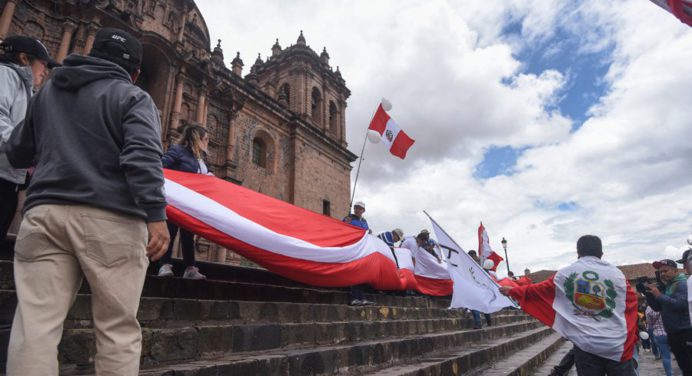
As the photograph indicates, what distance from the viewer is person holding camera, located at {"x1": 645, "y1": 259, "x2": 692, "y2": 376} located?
4465 millimetres

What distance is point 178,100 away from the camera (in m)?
13.9

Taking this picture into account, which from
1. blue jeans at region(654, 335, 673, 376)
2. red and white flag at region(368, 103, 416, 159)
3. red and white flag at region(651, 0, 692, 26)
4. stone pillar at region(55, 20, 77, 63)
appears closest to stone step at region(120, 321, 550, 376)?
blue jeans at region(654, 335, 673, 376)

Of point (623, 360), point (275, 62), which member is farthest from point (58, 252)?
point (275, 62)

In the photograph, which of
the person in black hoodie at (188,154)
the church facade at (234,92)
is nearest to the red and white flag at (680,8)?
the person in black hoodie at (188,154)

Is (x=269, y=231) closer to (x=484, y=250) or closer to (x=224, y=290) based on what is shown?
(x=224, y=290)

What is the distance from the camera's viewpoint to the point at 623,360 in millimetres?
3084

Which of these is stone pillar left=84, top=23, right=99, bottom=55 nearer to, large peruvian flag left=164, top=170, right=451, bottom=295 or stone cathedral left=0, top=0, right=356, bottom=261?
stone cathedral left=0, top=0, right=356, bottom=261

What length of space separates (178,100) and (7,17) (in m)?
4.99

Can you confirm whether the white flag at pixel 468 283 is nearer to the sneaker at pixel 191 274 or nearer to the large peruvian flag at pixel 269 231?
the large peruvian flag at pixel 269 231

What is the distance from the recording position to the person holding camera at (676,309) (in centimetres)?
446

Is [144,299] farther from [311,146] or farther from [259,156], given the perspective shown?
[311,146]

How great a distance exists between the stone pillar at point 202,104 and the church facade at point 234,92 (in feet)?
0.13

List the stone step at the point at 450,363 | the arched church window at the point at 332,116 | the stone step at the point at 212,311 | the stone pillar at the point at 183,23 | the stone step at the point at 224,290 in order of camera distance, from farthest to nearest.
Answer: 1. the arched church window at the point at 332,116
2. the stone pillar at the point at 183,23
3. the stone step at the point at 450,363
4. the stone step at the point at 224,290
5. the stone step at the point at 212,311

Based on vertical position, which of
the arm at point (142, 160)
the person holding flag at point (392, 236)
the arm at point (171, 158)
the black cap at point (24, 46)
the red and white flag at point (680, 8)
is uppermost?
the red and white flag at point (680, 8)
